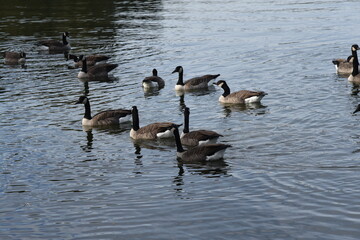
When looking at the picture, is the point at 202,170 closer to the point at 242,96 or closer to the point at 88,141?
the point at 88,141

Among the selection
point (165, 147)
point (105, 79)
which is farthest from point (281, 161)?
point (105, 79)

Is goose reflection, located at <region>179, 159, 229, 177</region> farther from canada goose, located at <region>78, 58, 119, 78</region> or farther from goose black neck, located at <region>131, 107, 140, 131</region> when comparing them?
canada goose, located at <region>78, 58, 119, 78</region>

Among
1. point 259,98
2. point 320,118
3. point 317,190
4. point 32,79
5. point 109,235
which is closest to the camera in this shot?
point 109,235

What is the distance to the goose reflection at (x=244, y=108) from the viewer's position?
1072 inches

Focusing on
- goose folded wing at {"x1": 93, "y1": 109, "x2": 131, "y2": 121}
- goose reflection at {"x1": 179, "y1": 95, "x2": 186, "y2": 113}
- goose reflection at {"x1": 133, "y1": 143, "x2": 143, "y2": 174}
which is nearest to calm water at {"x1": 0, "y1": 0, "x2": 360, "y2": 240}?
goose reflection at {"x1": 133, "y1": 143, "x2": 143, "y2": 174}

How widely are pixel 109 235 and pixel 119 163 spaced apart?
6.04m

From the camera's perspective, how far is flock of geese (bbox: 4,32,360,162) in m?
20.8

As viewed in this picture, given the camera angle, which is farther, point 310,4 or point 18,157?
point 310,4

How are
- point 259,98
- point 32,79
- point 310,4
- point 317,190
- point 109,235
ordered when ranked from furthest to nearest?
point 310,4
point 32,79
point 259,98
point 317,190
point 109,235

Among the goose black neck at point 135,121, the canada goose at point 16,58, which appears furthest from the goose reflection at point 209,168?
the canada goose at point 16,58

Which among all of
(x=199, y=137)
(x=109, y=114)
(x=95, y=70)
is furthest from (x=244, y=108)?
(x=95, y=70)

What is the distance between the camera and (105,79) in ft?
121

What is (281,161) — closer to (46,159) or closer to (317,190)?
(317,190)

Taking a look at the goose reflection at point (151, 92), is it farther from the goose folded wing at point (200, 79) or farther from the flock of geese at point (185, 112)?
the goose folded wing at point (200, 79)
